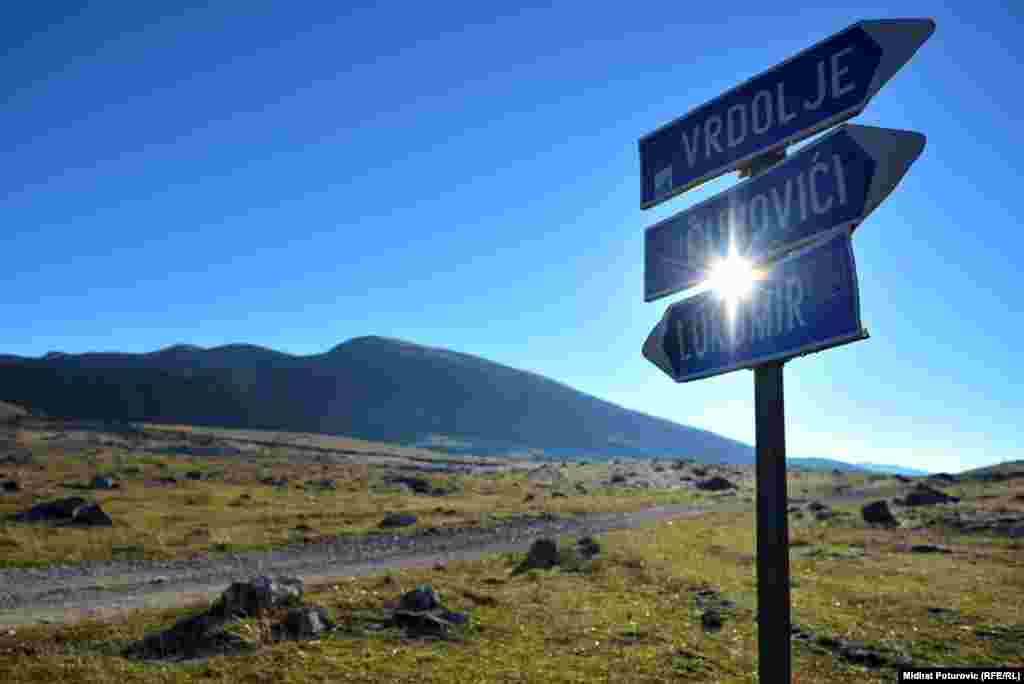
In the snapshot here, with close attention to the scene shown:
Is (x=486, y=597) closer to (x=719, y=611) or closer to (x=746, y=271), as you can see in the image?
(x=719, y=611)

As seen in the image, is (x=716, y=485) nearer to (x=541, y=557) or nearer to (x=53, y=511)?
(x=541, y=557)

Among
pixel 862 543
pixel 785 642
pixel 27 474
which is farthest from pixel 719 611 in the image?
pixel 27 474

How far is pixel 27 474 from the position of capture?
55.6 metres

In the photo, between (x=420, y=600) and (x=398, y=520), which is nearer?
(x=420, y=600)

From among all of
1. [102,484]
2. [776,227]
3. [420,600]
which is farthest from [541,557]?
[102,484]

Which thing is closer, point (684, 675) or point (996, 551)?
point (684, 675)

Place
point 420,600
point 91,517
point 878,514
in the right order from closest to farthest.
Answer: point 420,600, point 91,517, point 878,514

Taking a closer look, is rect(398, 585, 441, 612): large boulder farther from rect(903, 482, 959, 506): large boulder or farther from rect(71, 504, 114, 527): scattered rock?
rect(903, 482, 959, 506): large boulder

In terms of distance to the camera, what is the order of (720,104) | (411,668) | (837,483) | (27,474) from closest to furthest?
(720,104), (411,668), (27,474), (837,483)

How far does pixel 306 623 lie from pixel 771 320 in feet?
32.6

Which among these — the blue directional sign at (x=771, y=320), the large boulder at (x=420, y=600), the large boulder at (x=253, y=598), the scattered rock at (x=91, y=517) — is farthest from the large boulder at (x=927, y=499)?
the blue directional sign at (x=771, y=320)

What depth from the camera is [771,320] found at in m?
4.76

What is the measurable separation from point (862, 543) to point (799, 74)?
28.5m

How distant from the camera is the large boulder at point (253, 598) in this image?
1181 cm
